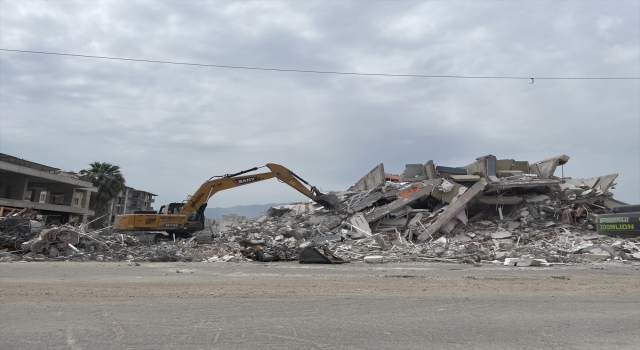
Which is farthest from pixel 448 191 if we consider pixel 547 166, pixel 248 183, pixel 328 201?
pixel 248 183

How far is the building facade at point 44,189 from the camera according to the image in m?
38.9

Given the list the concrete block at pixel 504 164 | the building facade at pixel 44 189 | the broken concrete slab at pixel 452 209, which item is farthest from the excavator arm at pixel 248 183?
the building facade at pixel 44 189

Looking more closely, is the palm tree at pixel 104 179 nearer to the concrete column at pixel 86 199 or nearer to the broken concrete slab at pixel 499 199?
the concrete column at pixel 86 199

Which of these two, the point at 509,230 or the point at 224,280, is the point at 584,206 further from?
the point at 224,280

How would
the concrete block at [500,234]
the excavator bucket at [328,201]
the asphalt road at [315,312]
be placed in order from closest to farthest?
1. the asphalt road at [315,312]
2. the concrete block at [500,234]
3. the excavator bucket at [328,201]

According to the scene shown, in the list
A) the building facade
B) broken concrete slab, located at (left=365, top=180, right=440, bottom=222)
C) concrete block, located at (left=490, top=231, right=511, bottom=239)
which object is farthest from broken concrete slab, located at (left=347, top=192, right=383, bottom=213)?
the building facade

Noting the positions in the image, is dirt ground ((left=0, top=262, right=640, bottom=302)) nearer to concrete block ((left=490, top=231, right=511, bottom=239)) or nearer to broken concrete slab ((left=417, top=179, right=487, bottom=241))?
concrete block ((left=490, top=231, right=511, bottom=239))

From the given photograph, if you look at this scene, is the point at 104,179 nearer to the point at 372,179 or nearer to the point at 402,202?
the point at 372,179

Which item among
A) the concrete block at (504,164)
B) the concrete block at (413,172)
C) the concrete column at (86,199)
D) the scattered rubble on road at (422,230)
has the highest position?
the concrete block at (504,164)

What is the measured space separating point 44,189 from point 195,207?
33.2 metres

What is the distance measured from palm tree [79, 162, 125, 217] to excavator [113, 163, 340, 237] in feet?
94.5

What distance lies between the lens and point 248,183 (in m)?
22.9

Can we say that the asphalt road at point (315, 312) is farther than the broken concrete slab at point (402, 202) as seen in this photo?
No

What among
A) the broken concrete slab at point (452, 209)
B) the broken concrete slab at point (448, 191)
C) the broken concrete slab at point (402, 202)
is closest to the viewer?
the broken concrete slab at point (452, 209)
